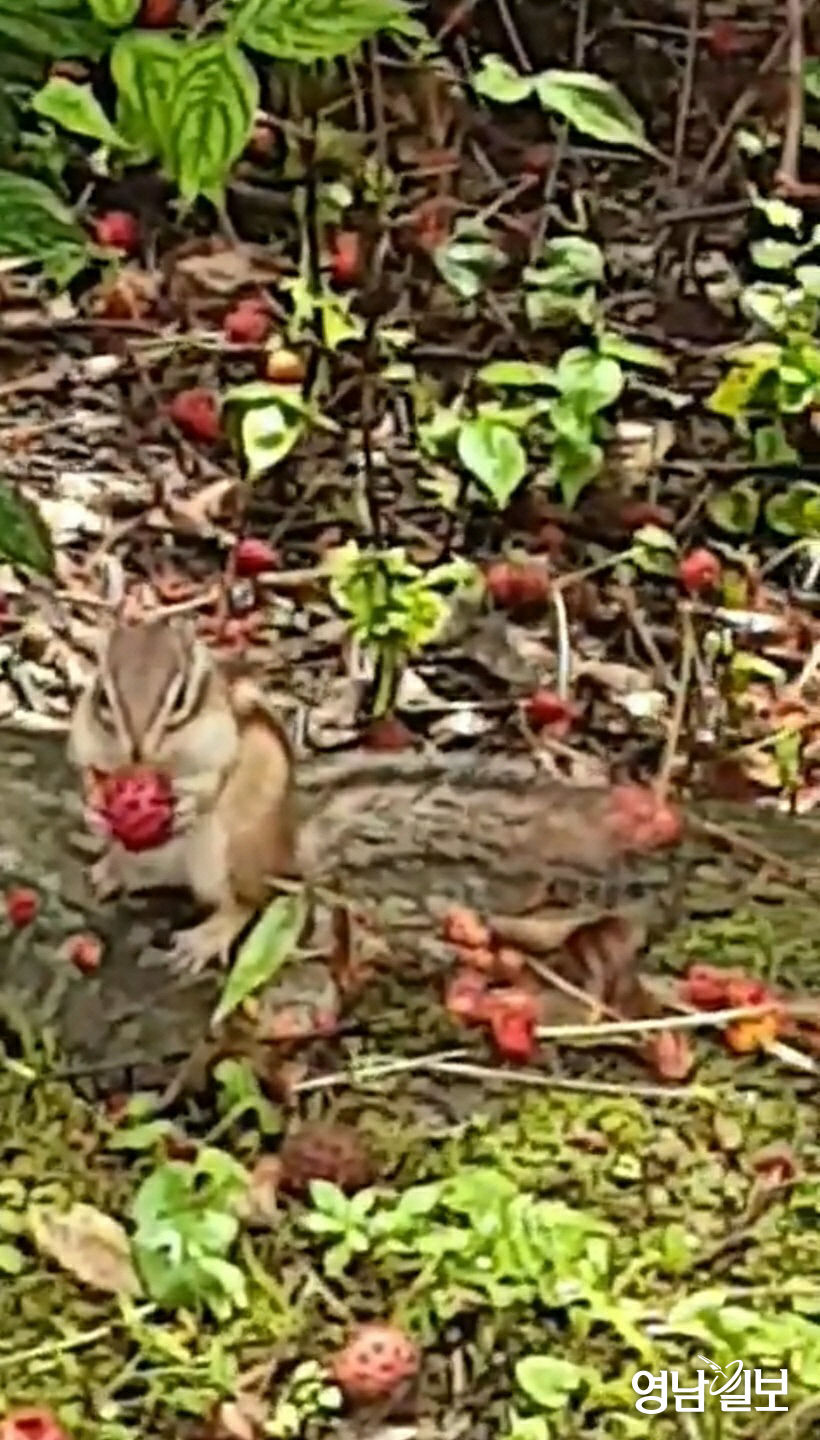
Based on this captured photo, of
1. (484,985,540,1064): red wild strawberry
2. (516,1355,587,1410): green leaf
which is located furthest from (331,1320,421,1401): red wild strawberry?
(484,985,540,1064): red wild strawberry

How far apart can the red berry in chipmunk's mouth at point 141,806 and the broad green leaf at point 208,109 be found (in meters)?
0.26

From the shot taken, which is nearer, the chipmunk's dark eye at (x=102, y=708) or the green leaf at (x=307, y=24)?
the green leaf at (x=307, y=24)

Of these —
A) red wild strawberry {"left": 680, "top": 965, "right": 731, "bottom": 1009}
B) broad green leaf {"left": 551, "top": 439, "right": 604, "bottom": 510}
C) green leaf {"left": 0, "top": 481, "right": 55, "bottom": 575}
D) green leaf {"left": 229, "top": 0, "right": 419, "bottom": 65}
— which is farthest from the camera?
broad green leaf {"left": 551, "top": 439, "right": 604, "bottom": 510}

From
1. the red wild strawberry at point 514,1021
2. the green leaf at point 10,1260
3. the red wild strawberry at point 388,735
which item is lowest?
the green leaf at point 10,1260

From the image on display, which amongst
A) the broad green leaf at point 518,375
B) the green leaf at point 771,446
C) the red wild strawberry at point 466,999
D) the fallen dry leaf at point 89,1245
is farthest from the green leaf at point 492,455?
the fallen dry leaf at point 89,1245

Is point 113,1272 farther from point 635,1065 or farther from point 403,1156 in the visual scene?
point 635,1065

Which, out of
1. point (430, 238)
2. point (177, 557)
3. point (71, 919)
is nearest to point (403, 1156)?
point (71, 919)

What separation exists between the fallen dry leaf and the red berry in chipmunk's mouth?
6.3 inches

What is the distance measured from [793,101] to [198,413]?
0.34m

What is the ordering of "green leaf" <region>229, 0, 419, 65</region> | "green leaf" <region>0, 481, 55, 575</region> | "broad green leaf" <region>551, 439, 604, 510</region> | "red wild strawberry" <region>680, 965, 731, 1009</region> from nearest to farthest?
"green leaf" <region>229, 0, 419, 65</region>, "green leaf" <region>0, 481, 55, 575</region>, "red wild strawberry" <region>680, 965, 731, 1009</region>, "broad green leaf" <region>551, 439, 604, 510</region>

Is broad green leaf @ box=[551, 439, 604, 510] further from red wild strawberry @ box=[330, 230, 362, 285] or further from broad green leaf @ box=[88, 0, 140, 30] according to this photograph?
broad green leaf @ box=[88, 0, 140, 30]

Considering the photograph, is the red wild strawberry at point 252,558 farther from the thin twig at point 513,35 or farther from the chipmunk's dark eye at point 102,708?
the thin twig at point 513,35

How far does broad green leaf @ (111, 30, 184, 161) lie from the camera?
1.04m

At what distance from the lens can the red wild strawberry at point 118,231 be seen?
1.27 meters
